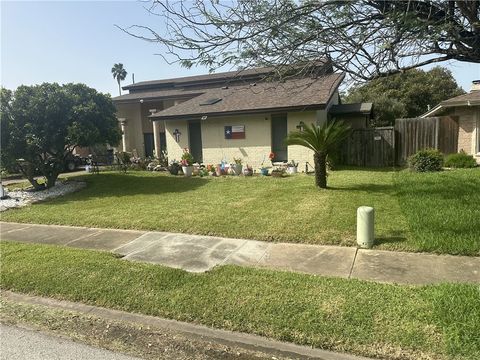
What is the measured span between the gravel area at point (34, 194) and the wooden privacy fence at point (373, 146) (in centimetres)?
1217

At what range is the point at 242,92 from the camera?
1930 centimetres

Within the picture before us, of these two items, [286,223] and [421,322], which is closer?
[421,322]

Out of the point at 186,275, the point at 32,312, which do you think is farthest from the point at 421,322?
the point at 32,312

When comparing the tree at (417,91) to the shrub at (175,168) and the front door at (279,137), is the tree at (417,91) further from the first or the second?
the shrub at (175,168)

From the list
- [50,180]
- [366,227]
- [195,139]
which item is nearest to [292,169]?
[195,139]

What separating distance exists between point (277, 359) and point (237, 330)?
0.61 m

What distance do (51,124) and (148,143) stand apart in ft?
39.7

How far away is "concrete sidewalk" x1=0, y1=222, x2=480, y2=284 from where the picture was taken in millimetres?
4949

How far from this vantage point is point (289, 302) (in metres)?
4.21

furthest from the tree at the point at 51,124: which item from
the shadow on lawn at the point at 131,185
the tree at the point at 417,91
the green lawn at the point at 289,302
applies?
the tree at the point at 417,91

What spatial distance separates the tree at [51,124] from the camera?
13078 mm

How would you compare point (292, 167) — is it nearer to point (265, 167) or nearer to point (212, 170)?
point (265, 167)

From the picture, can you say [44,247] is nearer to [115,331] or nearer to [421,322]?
[115,331]

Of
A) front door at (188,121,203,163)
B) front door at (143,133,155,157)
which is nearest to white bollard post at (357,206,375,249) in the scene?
front door at (188,121,203,163)
